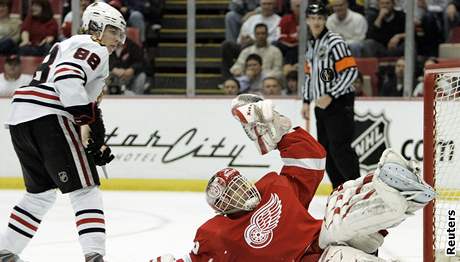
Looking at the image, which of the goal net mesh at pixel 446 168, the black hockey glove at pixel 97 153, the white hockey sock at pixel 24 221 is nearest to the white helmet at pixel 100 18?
the black hockey glove at pixel 97 153

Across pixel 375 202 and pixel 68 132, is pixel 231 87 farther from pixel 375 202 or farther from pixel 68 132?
pixel 375 202

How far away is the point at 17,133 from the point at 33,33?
12.5ft

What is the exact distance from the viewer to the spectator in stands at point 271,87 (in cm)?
742

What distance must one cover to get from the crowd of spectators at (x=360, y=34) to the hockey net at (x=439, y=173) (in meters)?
3.08

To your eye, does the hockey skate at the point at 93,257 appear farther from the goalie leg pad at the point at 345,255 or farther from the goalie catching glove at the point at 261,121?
the goalie leg pad at the point at 345,255

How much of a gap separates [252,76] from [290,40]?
39 cm

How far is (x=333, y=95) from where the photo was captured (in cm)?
608

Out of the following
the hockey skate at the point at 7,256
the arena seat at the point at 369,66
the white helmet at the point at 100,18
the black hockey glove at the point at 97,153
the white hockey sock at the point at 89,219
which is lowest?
the hockey skate at the point at 7,256

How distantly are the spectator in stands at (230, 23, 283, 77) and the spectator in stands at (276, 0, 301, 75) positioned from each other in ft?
0.19

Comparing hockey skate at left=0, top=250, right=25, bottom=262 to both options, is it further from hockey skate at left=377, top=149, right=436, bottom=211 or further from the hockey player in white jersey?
hockey skate at left=377, top=149, right=436, bottom=211

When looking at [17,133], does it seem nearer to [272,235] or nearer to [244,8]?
[272,235]

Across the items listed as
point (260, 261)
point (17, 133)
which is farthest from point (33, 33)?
point (260, 261)

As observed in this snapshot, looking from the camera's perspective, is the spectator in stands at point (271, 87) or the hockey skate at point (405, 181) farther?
the spectator in stands at point (271, 87)

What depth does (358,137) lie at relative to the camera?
7.16m
